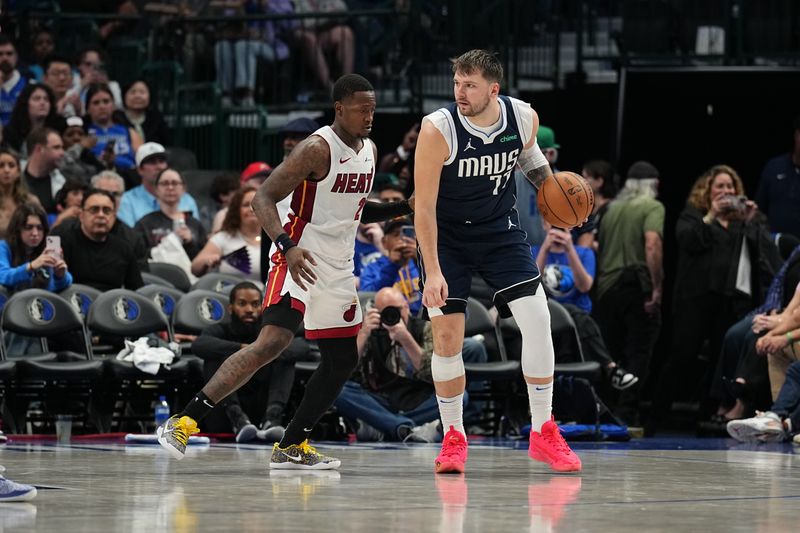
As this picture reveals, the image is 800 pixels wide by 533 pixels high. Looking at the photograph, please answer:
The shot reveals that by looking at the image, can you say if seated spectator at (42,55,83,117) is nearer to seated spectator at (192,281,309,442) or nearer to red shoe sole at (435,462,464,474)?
seated spectator at (192,281,309,442)

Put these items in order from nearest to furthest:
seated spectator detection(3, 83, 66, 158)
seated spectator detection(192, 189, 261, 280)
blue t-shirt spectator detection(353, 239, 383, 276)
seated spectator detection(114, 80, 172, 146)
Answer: blue t-shirt spectator detection(353, 239, 383, 276) < seated spectator detection(192, 189, 261, 280) < seated spectator detection(3, 83, 66, 158) < seated spectator detection(114, 80, 172, 146)

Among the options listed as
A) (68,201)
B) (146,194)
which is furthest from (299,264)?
(146,194)

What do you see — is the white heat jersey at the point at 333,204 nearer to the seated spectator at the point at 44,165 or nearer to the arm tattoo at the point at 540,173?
the arm tattoo at the point at 540,173

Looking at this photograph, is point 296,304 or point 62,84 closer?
point 296,304

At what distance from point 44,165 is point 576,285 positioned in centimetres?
478

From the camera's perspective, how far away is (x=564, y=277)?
12148 millimetres

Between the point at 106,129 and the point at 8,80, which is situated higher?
the point at 8,80

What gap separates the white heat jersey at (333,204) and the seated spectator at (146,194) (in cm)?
607

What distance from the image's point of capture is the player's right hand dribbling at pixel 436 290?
718cm

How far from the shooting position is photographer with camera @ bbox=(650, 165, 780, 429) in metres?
12.8

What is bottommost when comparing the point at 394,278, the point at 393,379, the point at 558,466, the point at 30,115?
the point at 393,379

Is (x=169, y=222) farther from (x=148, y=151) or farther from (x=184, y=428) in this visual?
(x=184, y=428)

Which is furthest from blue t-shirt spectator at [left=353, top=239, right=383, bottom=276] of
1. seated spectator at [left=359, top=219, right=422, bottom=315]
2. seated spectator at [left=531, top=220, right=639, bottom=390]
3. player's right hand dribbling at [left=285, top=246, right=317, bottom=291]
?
player's right hand dribbling at [left=285, top=246, right=317, bottom=291]

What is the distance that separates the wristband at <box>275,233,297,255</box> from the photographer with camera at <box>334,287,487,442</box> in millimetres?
3341
